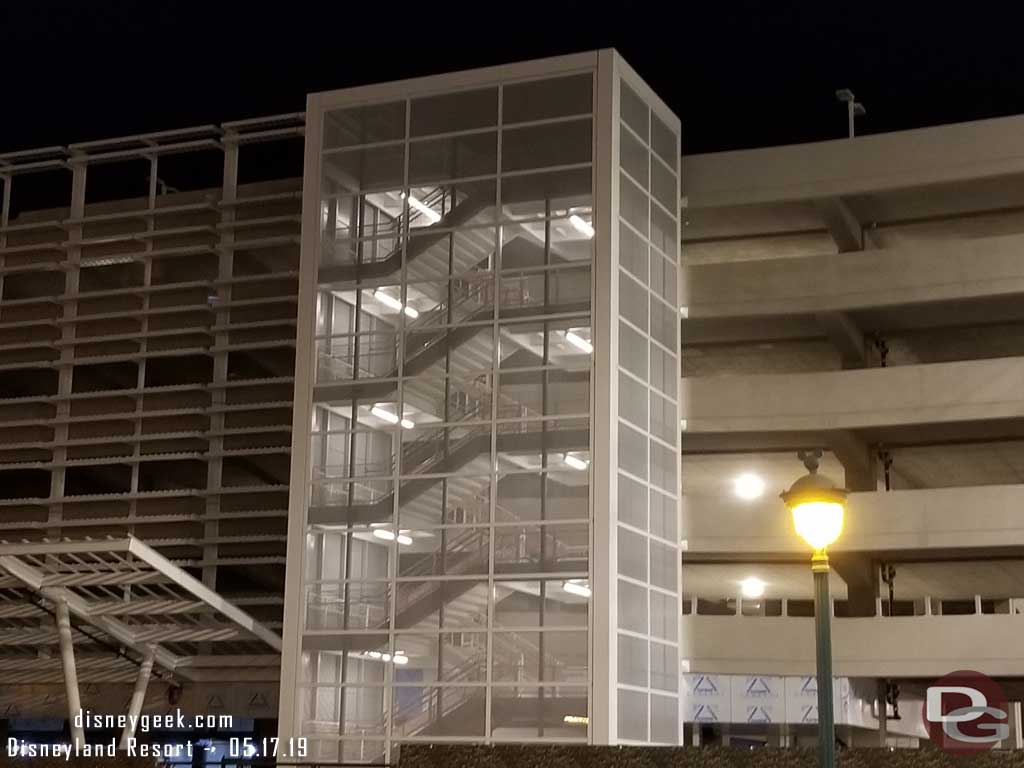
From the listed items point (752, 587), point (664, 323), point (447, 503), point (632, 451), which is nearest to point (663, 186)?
point (664, 323)

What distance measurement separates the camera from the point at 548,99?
3631cm

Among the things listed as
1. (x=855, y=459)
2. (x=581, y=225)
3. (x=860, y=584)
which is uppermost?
(x=581, y=225)

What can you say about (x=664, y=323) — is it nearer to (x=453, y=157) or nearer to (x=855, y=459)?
(x=855, y=459)

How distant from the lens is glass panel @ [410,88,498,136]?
36.7m

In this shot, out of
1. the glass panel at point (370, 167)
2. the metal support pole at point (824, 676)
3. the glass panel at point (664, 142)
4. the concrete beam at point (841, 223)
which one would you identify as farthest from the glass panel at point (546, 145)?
the metal support pole at point (824, 676)

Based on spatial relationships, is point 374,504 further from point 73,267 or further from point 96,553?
point 73,267

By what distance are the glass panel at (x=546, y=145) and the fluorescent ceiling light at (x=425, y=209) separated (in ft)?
6.25

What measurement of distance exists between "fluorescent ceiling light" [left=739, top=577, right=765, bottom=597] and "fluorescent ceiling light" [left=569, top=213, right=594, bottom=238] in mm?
12497

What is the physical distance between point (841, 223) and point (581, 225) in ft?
25.6

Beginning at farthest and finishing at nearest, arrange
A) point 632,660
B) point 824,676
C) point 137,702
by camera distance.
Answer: point 137,702
point 632,660
point 824,676

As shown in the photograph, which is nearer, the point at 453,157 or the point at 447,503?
the point at 447,503

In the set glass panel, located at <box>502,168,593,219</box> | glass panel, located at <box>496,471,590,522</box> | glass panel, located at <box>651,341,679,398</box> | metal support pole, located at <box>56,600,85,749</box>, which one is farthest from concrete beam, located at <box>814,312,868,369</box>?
metal support pole, located at <box>56,600,85,749</box>

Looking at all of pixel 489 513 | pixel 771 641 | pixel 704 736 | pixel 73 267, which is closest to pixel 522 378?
pixel 489 513

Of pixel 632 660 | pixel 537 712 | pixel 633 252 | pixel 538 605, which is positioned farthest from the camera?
pixel 633 252
